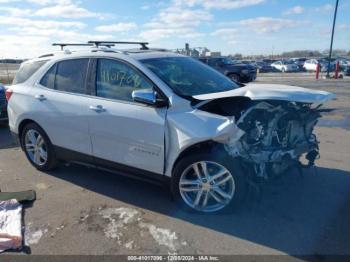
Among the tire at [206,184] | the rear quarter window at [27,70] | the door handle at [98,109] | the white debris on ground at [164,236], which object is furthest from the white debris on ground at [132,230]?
the rear quarter window at [27,70]

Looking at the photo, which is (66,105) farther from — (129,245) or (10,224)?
(129,245)

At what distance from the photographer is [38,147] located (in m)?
5.36

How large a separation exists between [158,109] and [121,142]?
67 cm

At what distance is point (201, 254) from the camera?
10.6 ft

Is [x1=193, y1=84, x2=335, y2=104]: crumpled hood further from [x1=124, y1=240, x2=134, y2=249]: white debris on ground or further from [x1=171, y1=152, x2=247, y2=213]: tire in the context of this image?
[x1=124, y1=240, x2=134, y2=249]: white debris on ground

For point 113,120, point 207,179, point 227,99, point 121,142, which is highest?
point 227,99

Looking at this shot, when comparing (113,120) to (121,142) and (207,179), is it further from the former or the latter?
(207,179)

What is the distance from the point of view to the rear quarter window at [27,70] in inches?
208

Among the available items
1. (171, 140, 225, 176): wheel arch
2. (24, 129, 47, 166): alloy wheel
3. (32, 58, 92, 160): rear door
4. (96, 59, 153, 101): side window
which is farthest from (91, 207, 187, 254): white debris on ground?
(24, 129, 47, 166): alloy wheel

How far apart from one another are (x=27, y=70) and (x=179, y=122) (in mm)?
2978

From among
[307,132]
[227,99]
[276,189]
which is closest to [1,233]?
[227,99]

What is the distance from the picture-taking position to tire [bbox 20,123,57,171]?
5.18m

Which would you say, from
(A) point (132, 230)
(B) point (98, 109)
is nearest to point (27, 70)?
(B) point (98, 109)

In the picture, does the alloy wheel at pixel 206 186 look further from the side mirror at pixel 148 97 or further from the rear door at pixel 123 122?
the side mirror at pixel 148 97
